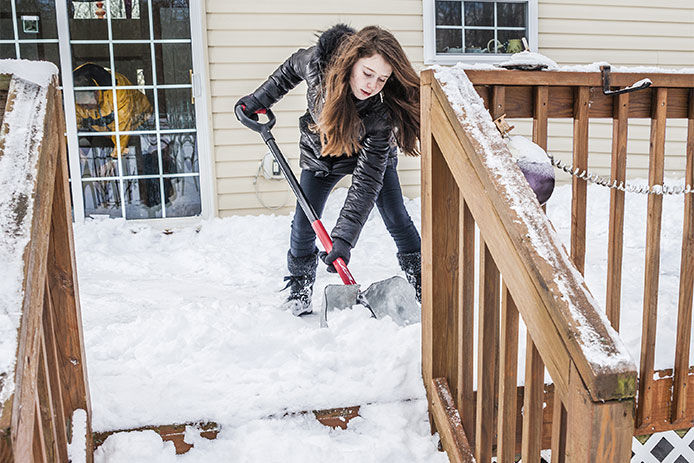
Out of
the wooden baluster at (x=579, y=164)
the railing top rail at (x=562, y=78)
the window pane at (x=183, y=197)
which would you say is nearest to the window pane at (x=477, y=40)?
the window pane at (x=183, y=197)

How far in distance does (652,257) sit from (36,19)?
540 centimetres

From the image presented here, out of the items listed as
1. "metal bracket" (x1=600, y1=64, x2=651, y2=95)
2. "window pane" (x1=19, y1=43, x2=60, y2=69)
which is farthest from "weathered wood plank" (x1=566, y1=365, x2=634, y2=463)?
"window pane" (x1=19, y1=43, x2=60, y2=69)

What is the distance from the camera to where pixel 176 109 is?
5.68 m

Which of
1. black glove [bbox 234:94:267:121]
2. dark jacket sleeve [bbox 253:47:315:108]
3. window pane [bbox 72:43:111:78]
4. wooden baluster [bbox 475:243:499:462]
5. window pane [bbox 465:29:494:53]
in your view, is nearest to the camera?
wooden baluster [bbox 475:243:499:462]

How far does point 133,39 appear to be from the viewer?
5516mm

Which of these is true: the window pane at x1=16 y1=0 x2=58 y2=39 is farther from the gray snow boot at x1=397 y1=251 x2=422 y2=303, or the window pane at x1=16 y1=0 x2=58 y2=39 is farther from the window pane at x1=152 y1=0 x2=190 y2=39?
the gray snow boot at x1=397 y1=251 x2=422 y2=303

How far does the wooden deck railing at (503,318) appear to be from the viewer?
45.6 inches

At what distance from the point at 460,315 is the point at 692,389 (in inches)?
44.5

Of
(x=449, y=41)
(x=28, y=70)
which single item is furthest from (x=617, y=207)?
(x=449, y=41)

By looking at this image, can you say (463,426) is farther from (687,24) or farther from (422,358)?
(687,24)

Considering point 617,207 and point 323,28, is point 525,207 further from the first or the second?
point 323,28

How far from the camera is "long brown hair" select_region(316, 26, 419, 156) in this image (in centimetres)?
254

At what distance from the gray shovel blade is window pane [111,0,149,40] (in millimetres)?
3937

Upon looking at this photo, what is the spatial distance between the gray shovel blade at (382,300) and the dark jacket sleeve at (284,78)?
110 centimetres
